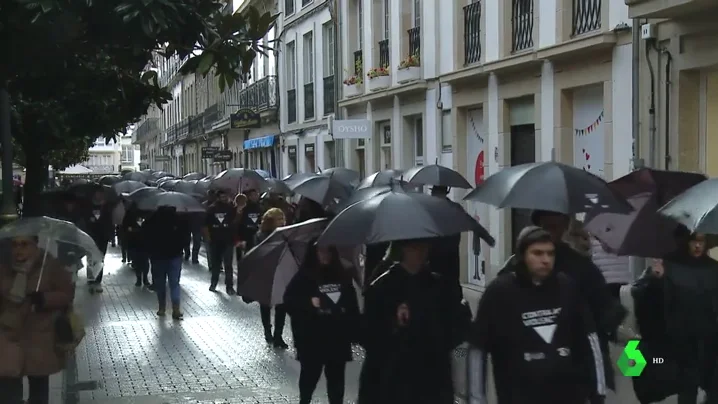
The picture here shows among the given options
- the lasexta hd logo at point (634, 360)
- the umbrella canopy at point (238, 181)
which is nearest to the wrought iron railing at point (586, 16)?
the lasexta hd logo at point (634, 360)

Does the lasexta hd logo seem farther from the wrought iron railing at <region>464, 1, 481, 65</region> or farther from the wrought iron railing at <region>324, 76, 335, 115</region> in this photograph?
the wrought iron railing at <region>324, 76, 335, 115</region>

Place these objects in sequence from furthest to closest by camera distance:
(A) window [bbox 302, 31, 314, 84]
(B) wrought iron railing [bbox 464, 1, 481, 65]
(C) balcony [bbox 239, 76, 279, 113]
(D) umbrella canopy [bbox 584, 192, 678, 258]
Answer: (C) balcony [bbox 239, 76, 279, 113]
(A) window [bbox 302, 31, 314, 84]
(B) wrought iron railing [bbox 464, 1, 481, 65]
(D) umbrella canopy [bbox 584, 192, 678, 258]

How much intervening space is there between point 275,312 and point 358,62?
13023 millimetres

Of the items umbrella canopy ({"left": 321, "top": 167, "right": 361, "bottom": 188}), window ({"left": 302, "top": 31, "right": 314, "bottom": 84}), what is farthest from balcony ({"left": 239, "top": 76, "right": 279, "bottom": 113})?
umbrella canopy ({"left": 321, "top": 167, "right": 361, "bottom": 188})

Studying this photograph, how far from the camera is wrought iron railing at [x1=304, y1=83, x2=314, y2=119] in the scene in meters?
28.7

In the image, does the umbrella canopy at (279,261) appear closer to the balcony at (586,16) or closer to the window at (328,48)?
the balcony at (586,16)

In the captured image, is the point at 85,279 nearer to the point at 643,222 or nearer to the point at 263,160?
the point at 643,222

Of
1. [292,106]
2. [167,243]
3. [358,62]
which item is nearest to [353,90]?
[358,62]

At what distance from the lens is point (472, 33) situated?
17719mm

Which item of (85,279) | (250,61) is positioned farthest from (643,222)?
(85,279)

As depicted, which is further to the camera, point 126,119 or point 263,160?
point 263,160

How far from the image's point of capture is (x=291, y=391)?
946 cm

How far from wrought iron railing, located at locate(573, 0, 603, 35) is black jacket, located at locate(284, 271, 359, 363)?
298 inches

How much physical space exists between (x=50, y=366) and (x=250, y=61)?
2809mm
